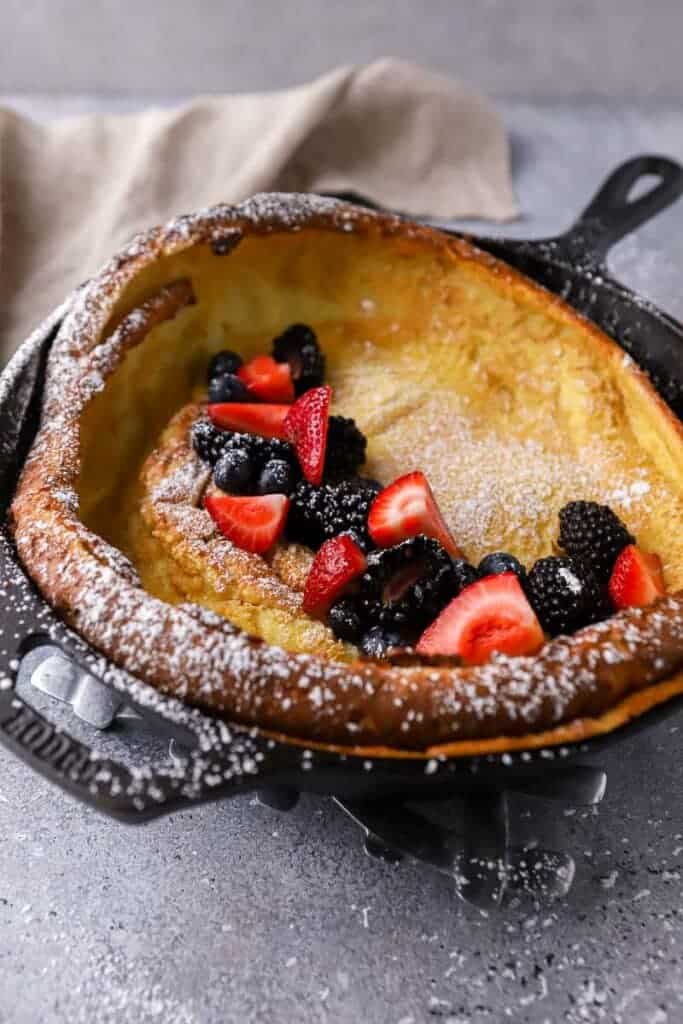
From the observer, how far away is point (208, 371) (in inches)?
85.7

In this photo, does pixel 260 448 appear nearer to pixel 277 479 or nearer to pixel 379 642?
pixel 277 479

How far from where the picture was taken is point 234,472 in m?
1.85

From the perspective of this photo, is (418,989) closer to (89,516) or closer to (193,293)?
(89,516)

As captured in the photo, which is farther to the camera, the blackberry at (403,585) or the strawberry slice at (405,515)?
the strawberry slice at (405,515)

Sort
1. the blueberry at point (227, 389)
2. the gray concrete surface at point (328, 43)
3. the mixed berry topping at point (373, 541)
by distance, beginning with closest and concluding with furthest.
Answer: the mixed berry topping at point (373, 541)
the blueberry at point (227, 389)
the gray concrete surface at point (328, 43)

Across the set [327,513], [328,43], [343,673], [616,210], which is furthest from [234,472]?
[328,43]

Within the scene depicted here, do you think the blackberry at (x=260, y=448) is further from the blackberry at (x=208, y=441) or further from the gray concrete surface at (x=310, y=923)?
the gray concrete surface at (x=310, y=923)

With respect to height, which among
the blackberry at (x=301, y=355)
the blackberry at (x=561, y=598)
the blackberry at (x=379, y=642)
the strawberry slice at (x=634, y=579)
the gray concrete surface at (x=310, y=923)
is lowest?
the gray concrete surface at (x=310, y=923)

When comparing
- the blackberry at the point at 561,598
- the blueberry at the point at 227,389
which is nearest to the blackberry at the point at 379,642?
the blackberry at the point at 561,598

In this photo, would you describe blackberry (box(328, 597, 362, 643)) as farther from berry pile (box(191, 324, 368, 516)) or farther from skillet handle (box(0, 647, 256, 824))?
skillet handle (box(0, 647, 256, 824))

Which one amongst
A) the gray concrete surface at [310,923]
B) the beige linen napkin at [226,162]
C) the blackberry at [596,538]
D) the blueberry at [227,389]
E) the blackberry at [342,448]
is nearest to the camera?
the gray concrete surface at [310,923]

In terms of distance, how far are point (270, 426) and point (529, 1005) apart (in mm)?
1085

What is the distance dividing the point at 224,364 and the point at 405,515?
23.0 inches

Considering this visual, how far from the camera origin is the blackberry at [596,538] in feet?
5.99
